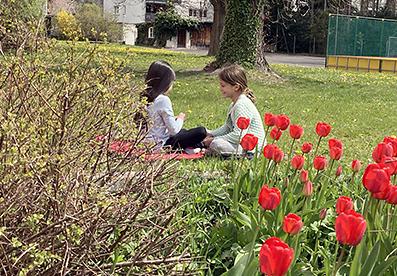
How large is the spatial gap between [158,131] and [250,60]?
11941mm

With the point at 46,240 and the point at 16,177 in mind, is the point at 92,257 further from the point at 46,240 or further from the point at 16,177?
the point at 16,177

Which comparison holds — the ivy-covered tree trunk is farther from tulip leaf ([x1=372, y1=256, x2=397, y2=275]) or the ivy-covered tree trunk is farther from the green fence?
tulip leaf ([x1=372, y1=256, x2=397, y2=275])

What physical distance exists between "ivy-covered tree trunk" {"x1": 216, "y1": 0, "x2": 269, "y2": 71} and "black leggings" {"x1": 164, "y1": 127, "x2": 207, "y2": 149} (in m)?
11.2

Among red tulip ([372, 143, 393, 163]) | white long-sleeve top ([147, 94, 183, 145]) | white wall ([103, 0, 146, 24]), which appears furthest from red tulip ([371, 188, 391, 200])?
white wall ([103, 0, 146, 24])

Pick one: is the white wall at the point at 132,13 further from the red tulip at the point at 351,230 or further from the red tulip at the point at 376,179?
the red tulip at the point at 351,230

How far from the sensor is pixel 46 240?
8.05 ft

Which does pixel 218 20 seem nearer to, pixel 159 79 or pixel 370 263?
pixel 159 79

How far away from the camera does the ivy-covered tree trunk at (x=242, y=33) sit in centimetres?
1791

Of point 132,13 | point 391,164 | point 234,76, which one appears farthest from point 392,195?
point 132,13

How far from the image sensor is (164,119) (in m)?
6.51

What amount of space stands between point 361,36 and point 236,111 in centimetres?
2645

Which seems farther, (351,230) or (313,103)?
(313,103)

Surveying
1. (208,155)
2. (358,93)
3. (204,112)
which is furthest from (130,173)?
(358,93)

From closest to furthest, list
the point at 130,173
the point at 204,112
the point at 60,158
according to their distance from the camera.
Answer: the point at 60,158
the point at 130,173
the point at 204,112
